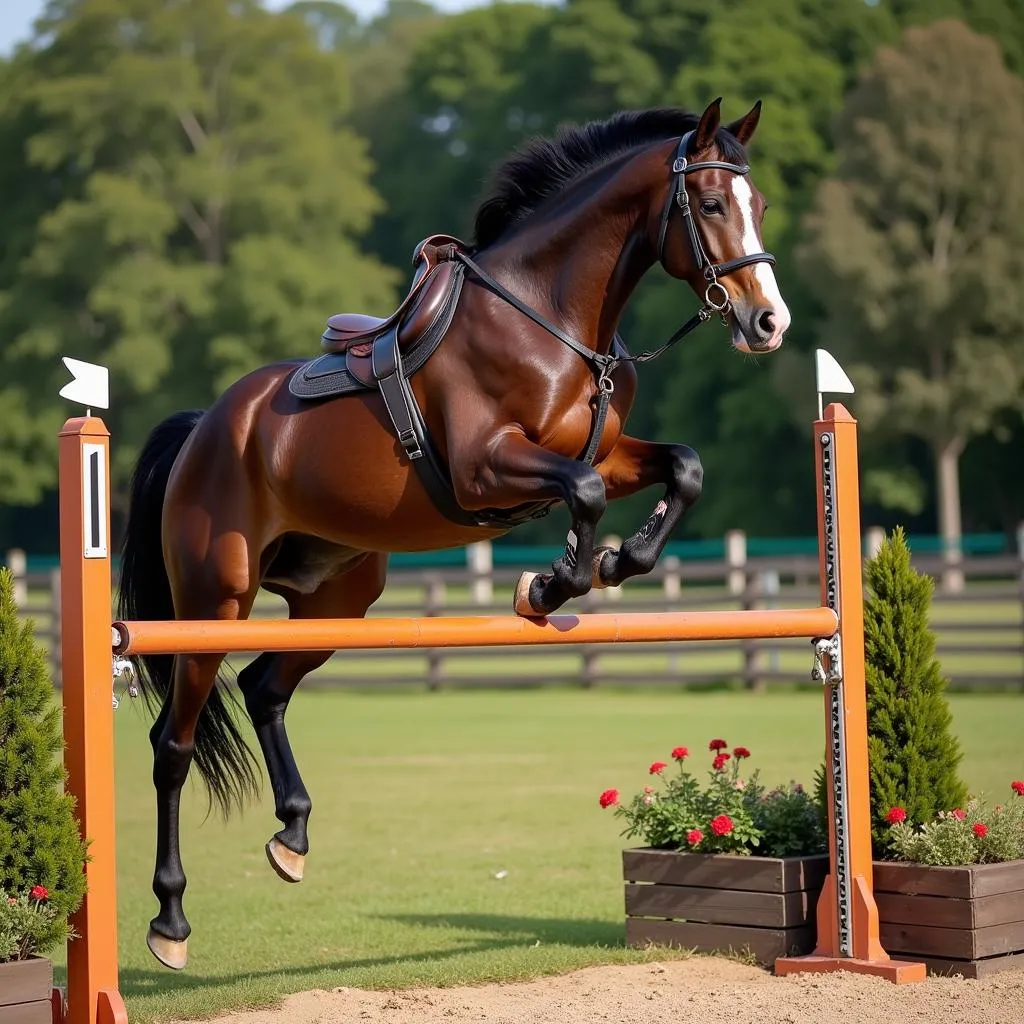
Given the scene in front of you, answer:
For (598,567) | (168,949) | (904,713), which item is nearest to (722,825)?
(904,713)

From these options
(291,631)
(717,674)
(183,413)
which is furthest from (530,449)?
(717,674)

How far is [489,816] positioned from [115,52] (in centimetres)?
3396

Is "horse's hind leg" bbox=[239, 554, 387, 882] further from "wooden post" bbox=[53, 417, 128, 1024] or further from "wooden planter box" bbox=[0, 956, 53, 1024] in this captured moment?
"wooden planter box" bbox=[0, 956, 53, 1024]

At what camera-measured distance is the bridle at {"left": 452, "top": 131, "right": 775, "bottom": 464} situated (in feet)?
15.7

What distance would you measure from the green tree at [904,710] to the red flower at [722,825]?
55 centimetres

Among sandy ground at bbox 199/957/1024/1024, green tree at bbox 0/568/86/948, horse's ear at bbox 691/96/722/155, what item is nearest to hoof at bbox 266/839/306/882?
sandy ground at bbox 199/957/1024/1024

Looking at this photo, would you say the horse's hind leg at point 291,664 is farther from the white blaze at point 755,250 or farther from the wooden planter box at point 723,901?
the white blaze at point 755,250

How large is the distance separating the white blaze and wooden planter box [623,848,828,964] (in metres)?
2.27

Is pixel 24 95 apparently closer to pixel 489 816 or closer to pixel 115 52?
pixel 115 52

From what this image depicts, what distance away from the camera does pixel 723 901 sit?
6.03 m

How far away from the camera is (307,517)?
5.34 m

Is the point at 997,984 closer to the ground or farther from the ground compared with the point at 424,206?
closer to the ground

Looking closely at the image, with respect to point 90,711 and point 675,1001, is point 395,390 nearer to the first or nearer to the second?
point 90,711

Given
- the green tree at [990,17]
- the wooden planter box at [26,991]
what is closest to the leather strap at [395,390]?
the wooden planter box at [26,991]
